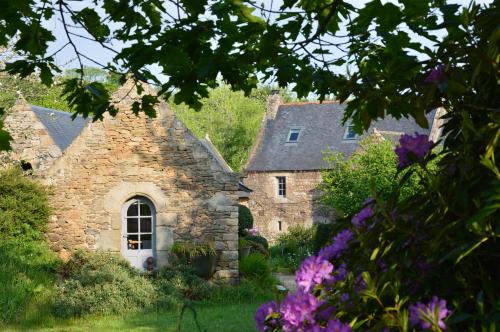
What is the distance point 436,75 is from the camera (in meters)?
1.62

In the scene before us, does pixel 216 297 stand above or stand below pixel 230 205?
below

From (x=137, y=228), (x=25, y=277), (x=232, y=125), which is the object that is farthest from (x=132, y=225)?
(x=232, y=125)

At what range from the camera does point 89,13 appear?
499 cm

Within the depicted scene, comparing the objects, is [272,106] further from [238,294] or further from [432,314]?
[432,314]

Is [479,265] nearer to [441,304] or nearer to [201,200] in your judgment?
[441,304]

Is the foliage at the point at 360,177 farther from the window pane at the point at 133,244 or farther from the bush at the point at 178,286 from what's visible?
the bush at the point at 178,286

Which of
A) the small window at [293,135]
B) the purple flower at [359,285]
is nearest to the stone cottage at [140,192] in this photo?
the purple flower at [359,285]

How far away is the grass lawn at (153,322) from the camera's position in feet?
32.9

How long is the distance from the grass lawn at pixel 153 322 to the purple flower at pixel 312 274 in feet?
27.0

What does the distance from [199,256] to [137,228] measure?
63.9 inches

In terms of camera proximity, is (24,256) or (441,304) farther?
(24,256)

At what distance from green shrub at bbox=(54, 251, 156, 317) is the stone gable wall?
125 centimetres

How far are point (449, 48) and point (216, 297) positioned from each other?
11557 mm

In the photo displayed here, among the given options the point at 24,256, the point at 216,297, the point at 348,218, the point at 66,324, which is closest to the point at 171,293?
the point at 216,297
